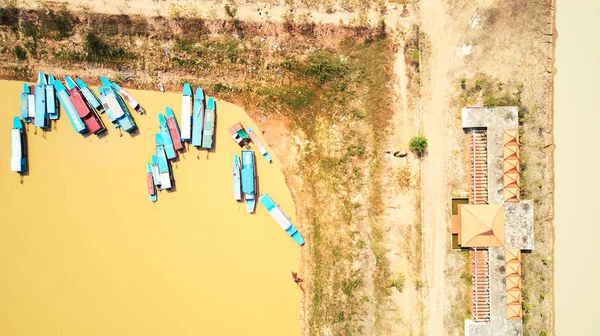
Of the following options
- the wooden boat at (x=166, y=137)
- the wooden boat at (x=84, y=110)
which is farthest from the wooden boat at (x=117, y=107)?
the wooden boat at (x=166, y=137)

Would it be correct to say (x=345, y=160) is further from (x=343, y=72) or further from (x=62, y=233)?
(x=62, y=233)

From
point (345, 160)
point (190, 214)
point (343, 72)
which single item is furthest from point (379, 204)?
point (190, 214)

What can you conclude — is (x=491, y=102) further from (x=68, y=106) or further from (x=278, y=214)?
(x=68, y=106)

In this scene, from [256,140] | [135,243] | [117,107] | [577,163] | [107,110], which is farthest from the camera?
[135,243]

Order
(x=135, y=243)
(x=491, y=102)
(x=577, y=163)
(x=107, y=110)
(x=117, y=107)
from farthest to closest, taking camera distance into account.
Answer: (x=135, y=243), (x=107, y=110), (x=117, y=107), (x=577, y=163), (x=491, y=102)

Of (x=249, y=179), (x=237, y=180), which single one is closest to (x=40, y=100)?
(x=237, y=180)
